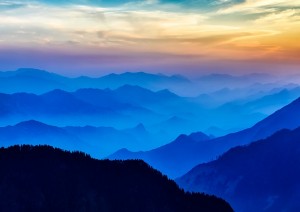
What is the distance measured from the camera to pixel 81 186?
12838 cm

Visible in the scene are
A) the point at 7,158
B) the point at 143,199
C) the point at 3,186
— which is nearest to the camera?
the point at 3,186

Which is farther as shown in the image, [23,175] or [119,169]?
[119,169]

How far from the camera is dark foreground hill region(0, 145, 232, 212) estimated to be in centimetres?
12031

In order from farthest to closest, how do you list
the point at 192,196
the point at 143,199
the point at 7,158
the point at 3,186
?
the point at 192,196 → the point at 143,199 → the point at 7,158 → the point at 3,186

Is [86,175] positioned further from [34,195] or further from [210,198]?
[210,198]

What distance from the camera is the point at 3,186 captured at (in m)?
118

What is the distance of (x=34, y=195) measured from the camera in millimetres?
120312

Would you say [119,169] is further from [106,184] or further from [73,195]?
[73,195]

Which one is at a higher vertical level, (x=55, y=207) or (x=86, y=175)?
(x=86, y=175)

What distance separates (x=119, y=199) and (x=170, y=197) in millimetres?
17824

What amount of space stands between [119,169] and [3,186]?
37452 millimetres

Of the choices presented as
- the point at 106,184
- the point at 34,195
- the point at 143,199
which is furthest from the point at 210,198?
the point at 34,195

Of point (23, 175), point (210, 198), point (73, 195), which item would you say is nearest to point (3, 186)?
point (23, 175)

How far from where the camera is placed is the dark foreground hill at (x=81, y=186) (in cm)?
12031
